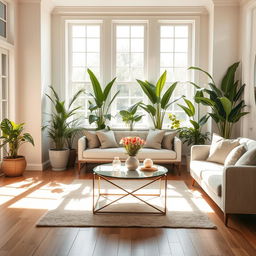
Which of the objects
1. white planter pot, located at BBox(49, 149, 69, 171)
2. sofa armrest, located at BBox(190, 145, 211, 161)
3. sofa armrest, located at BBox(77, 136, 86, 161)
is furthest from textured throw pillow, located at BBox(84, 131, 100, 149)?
sofa armrest, located at BBox(190, 145, 211, 161)

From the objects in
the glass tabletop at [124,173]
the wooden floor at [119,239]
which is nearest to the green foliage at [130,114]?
the glass tabletop at [124,173]

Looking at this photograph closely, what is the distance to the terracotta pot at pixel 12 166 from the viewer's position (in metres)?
5.53

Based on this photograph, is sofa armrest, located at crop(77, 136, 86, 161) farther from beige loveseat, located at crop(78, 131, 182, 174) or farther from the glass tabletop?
the glass tabletop

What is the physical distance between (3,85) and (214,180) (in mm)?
4011

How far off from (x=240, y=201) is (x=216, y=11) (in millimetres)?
4094

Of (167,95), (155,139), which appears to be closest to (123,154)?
(155,139)

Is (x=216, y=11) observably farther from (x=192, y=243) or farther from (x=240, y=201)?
(x=192, y=243)

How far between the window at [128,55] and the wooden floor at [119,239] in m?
3.56

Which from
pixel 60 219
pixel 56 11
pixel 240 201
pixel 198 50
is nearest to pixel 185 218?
pixel 240 201

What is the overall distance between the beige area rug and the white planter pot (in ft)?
4.71

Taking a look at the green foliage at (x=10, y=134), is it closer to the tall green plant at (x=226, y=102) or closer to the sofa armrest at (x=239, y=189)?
the tall green plant at (x=226, y=102)

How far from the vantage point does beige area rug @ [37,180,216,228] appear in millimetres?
3381

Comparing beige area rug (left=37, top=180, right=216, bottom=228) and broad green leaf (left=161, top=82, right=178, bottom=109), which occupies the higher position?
broad green leaf (left=161, top=82, right=178, bottom=109)

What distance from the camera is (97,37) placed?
6934 millimetres
